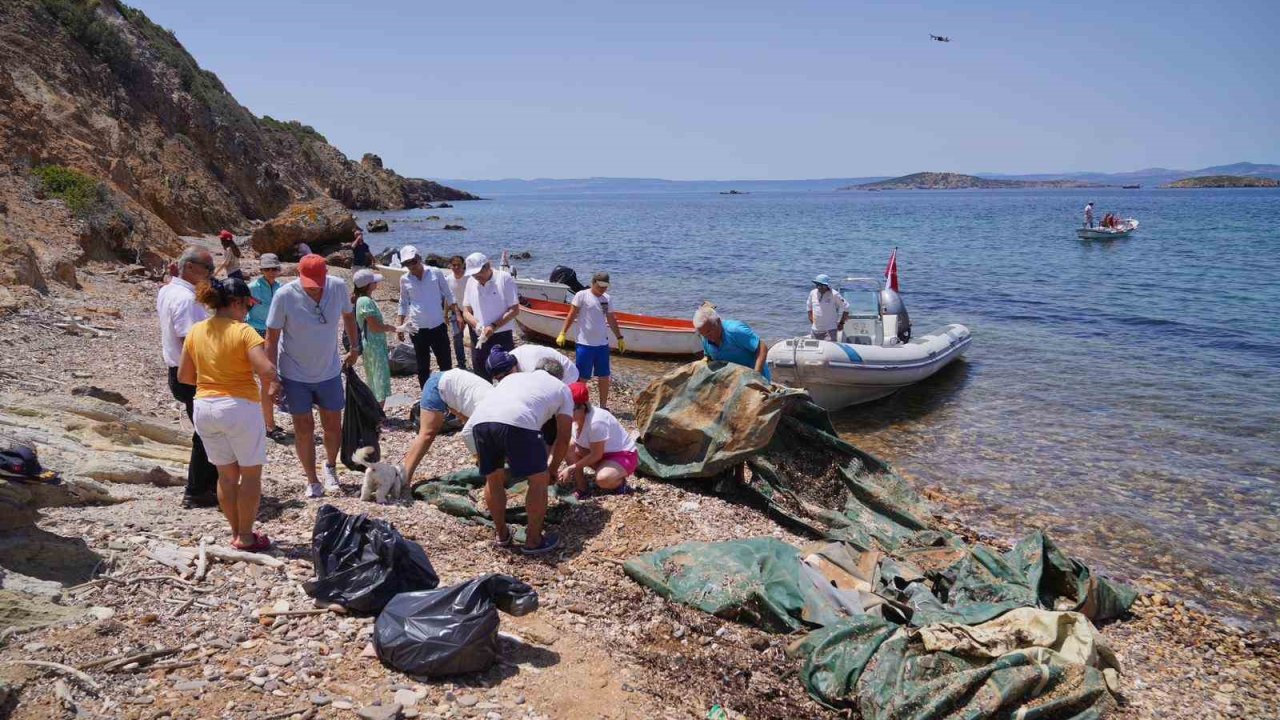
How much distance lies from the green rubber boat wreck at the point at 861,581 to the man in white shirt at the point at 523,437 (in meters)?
0.76

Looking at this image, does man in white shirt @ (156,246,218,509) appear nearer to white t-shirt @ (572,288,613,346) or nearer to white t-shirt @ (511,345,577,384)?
white t-shirt @ (511,345,577,384)

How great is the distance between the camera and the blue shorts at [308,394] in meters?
5.85

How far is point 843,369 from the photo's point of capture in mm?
11109

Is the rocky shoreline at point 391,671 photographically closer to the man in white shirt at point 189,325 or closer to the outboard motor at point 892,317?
the man in white shirt at point 189,325

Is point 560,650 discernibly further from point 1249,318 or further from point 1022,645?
point 1249,318

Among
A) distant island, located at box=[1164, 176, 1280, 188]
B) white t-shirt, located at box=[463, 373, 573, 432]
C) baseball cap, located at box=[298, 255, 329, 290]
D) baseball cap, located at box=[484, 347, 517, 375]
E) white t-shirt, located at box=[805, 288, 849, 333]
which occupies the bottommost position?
white t-shirt, located at box=[805, 288, 849, 333]

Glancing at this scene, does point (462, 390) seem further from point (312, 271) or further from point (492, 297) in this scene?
point (492, 297)

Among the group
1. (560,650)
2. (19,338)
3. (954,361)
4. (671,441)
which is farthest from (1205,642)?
(19,338)

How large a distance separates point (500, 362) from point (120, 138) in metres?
26.5

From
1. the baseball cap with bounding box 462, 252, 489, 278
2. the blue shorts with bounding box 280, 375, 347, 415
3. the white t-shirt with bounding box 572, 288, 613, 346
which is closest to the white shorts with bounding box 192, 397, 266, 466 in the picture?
the blue shorts with bounding box 280, 375, 347, 415

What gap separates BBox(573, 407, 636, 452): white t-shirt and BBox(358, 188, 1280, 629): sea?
12.6 ft

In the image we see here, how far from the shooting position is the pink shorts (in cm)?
646

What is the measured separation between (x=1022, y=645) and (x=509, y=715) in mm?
2738

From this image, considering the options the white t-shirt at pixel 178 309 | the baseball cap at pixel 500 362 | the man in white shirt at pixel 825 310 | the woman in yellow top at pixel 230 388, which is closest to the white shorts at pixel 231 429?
the woman in yellow top at pixel 230 388
